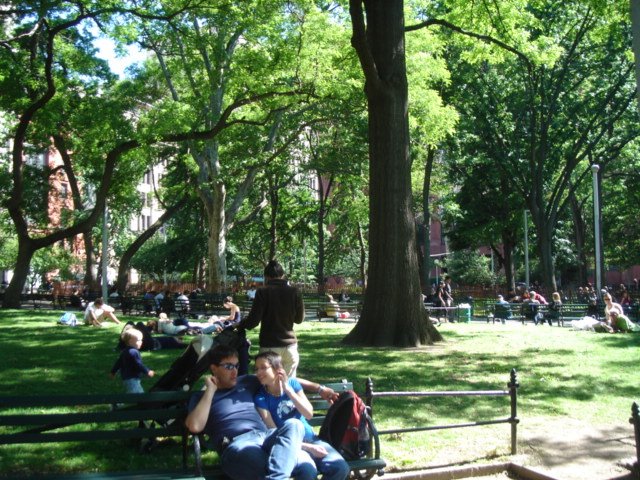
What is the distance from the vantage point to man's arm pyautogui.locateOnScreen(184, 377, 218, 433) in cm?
513

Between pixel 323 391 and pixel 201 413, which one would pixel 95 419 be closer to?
pixel 201 413

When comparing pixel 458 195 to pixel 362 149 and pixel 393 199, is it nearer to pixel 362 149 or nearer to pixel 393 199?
pixel 362 149

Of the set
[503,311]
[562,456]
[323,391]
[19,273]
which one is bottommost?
[562,456]

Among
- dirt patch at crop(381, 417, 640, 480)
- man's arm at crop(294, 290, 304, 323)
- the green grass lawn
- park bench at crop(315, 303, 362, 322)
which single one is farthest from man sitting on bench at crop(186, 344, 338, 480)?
park bench at crop(315, 303, 362, 322)

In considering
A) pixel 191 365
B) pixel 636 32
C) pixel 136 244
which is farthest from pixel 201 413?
pixel 136 244

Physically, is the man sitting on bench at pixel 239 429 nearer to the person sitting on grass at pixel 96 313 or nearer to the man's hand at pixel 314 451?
the man's hand at pixel 314 451

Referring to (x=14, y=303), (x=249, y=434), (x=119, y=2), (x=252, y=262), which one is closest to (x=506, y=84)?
(x=119, y=2)

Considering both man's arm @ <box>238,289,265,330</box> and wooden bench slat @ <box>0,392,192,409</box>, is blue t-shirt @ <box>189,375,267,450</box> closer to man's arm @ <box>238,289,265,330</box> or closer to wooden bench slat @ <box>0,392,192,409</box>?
wooden bench slat @ <box>0,392,192,409</box>

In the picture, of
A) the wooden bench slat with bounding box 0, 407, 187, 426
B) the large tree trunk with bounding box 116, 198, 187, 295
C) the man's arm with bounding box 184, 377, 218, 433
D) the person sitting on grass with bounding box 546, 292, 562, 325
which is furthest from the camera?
the large tree trunk with bounding box 116, 198, 187, 295

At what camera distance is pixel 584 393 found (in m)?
10.1

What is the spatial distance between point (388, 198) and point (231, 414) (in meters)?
10.5

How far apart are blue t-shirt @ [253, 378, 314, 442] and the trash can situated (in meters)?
21.9

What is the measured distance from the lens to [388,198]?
1539cm

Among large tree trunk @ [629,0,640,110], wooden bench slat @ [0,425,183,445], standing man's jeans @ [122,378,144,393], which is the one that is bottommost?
wooden bench slat @ [0,425,183,445]
